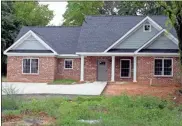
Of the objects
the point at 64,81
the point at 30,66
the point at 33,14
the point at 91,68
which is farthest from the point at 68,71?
the point at 33,14

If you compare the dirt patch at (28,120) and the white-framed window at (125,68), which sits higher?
the white-framed window at (125,68)

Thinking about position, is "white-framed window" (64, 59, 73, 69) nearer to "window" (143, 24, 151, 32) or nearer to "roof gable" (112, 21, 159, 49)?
"roof gable" (112, 21, 159, 49)

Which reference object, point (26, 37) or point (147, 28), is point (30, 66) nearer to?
point (26, 37)

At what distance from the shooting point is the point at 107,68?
85.7 feet

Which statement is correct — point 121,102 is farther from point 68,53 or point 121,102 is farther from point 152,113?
point 68,53

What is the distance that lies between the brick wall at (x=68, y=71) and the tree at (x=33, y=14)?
437 centimetres

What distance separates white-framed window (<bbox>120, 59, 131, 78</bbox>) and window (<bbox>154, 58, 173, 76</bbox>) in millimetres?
2294

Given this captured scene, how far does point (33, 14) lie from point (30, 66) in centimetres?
460

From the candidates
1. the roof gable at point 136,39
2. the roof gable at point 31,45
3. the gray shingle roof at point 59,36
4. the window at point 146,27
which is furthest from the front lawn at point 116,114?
the gray shingle roof at point 59,36

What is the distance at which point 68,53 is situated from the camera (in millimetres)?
26953

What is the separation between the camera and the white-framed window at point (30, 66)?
26.0 metres

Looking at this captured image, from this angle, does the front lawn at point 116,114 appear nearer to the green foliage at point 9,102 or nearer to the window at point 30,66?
the green foliage at point 9,102

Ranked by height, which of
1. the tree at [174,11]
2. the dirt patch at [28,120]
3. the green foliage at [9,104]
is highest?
the tree at [174,11]

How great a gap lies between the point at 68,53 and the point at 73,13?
9.67m
